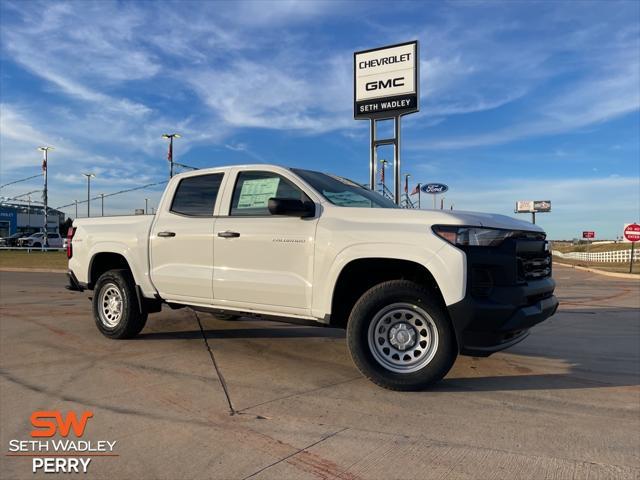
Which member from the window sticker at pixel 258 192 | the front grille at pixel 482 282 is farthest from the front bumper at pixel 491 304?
the window sticker at pixel 258 192

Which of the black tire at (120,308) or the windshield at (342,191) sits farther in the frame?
the black tire at (120,308)

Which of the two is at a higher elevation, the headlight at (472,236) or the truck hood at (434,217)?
the truck hood at (434,217)

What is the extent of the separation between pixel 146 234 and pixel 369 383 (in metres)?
3.16

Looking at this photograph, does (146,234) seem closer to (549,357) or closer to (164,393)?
(164,393)

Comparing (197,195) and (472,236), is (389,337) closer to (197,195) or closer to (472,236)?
(472,236)

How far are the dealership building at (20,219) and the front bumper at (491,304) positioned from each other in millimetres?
78793

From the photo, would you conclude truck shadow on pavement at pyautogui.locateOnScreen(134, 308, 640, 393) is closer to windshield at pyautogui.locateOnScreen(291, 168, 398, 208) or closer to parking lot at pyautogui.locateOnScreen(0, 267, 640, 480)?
parking lot at pyautogui.locateOnScreen(0, 267, 640, 480)

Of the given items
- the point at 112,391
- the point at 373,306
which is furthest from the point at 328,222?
the point at 112,391

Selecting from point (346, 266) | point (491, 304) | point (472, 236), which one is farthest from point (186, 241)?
point (491, 304)

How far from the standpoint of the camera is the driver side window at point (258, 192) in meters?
4.97

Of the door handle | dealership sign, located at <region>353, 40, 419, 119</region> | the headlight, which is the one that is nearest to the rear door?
the door handle

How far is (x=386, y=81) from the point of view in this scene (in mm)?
15914

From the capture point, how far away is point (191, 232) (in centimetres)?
542

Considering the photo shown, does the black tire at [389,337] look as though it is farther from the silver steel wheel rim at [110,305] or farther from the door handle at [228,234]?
the silver steel wheel rim at [110,305]
